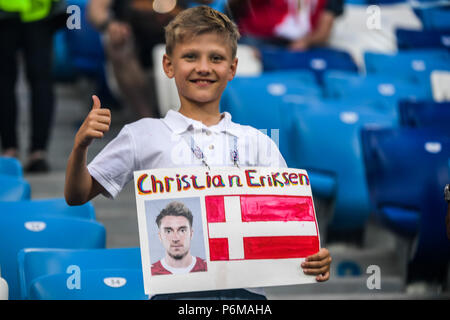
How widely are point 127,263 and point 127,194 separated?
1.28 m

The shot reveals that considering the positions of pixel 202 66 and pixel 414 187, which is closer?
pixel 202 66

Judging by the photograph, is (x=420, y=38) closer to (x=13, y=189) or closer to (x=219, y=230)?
(x=13, y=189)

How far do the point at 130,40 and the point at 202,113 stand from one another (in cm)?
106

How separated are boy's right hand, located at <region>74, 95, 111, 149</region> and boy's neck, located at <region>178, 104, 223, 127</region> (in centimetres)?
23

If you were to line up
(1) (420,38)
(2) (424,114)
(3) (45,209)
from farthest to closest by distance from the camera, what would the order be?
1. (1) (420,38)
2. (2) (424,114)
3. (3) (45,209)

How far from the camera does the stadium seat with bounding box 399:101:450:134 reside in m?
3.77

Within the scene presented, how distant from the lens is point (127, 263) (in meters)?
2.38

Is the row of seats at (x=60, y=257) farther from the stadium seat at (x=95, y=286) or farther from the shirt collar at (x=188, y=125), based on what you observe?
the shirt collar at (x=188, y=125)

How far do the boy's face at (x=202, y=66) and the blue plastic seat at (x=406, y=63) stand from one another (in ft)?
9.94

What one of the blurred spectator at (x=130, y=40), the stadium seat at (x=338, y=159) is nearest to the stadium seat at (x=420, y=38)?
the stadium seat at (x=338, y=159)

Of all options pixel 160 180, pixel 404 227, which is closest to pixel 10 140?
pixel 404 227

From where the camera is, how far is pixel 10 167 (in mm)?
3271

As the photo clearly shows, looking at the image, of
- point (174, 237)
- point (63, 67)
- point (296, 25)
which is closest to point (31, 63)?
point (296, 25)

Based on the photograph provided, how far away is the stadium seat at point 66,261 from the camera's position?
7.63 feet
